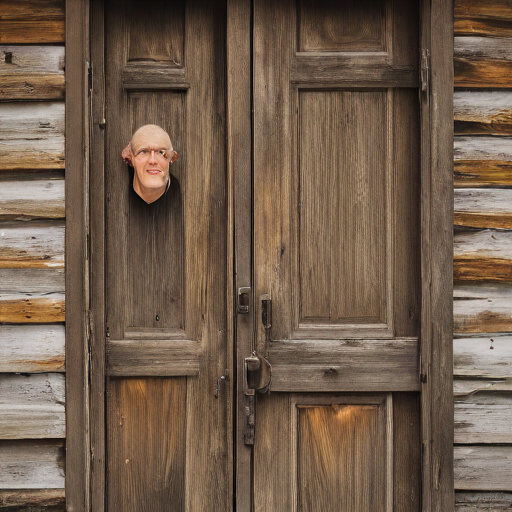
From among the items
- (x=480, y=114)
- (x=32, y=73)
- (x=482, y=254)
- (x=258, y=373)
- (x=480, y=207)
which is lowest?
(x=258, y=373)

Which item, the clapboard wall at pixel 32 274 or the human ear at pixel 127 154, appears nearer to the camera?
the clapboard wall at pixel 32 274

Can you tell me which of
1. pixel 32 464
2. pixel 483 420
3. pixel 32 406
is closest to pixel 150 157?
pixel 32 406

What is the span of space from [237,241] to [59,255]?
28.0 inches

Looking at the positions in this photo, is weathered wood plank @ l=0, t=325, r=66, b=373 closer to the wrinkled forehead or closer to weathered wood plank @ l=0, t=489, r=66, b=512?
weathered wood plank @ l=0, t=489, r=66, b=512

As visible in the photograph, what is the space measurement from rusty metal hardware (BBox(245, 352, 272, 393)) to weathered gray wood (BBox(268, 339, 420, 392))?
28 mm

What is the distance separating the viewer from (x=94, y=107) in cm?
239

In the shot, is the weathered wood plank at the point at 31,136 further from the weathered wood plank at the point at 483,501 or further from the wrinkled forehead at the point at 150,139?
the weathered wood plank at the point at 483,501

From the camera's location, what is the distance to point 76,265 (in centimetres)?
227

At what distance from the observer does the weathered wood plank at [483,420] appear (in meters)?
2.30

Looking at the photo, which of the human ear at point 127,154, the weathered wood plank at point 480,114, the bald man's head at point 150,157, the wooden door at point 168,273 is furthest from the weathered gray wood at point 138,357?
the weathered wood plank at point 480,114

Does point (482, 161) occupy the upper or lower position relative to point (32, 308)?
upper

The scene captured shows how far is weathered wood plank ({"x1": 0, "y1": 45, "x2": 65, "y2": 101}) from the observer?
2279 mm

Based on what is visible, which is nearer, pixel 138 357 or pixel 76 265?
pixel 76 265

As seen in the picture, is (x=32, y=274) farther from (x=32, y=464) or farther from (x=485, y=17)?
(x=485, y=17)
